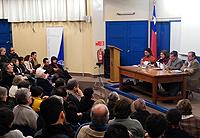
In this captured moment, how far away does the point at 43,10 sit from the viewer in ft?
37.9

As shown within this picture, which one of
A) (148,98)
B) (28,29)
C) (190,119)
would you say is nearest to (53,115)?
(190,119)

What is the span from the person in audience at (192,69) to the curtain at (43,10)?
4.65 metres

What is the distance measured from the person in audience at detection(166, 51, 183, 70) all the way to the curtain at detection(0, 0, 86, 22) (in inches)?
162

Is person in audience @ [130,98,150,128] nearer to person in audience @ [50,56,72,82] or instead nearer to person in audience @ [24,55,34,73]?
person in audience @ [50,56,72,82]

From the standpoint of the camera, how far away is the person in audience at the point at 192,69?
24.7ft

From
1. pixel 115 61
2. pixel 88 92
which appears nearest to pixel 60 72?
pixel 115 61

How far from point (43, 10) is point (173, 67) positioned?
576cm

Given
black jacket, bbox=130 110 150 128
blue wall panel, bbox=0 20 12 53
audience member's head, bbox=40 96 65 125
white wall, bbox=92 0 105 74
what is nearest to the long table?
black jacket, bbox=130 110 150 128

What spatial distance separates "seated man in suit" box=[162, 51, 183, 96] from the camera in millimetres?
7551

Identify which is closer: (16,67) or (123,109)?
(123,109)

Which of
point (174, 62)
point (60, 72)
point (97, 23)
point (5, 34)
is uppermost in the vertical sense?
point (97, 23)

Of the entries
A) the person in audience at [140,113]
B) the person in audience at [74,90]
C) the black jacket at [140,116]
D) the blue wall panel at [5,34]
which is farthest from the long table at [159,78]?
the blue wall panel at [5,34]

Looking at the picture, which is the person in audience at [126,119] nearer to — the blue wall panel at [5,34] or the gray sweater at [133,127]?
the gray sweater at [133,127]

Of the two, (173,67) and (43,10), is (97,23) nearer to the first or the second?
(43,10)
